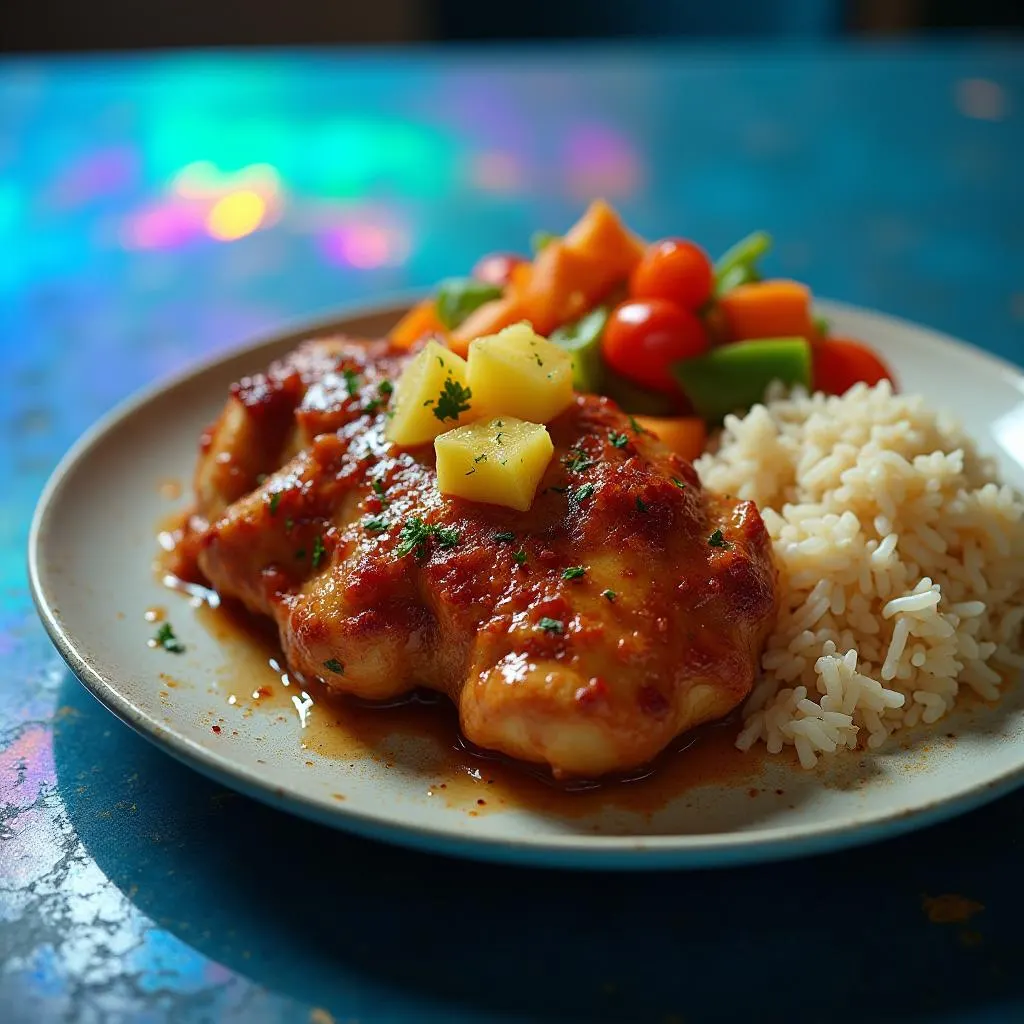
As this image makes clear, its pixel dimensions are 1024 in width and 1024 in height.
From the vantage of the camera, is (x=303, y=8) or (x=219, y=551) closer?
(x=219, y=551)

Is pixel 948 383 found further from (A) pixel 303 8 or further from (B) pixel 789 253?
(A) pixel 303 8

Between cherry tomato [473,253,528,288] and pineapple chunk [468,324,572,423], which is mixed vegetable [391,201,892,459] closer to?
cherry tomato [473,253,528,288]

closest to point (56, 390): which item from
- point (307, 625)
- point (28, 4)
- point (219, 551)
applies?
point (219, 551)

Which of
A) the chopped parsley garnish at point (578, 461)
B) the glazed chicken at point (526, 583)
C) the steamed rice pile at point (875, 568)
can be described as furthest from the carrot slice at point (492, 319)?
the chopped parsley garnish at point (578, 461)

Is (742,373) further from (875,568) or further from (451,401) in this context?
(451,401)

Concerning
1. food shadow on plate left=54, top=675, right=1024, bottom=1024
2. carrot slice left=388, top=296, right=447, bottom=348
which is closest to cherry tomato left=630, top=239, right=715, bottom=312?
carrot slice left=388, top=296, right=447, bottom=348

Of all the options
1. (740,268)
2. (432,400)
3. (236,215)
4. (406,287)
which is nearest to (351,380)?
(432,400)
